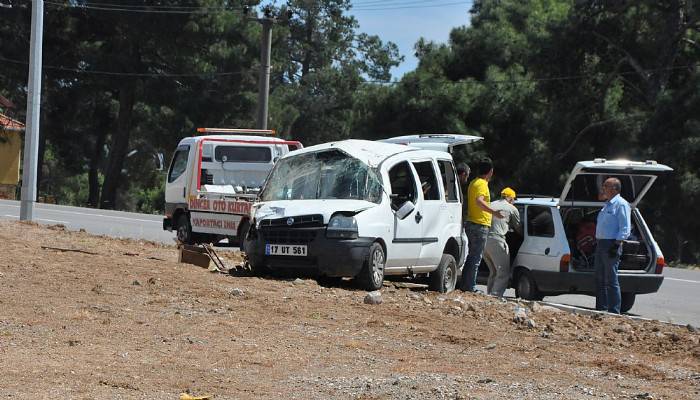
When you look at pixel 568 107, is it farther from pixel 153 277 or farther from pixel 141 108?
pixel 153 277

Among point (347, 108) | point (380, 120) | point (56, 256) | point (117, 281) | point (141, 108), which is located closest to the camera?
point (117, 281)

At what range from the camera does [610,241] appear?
1308 centimetres

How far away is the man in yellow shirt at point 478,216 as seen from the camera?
14.2 metres

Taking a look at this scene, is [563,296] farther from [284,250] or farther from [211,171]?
[211,171]

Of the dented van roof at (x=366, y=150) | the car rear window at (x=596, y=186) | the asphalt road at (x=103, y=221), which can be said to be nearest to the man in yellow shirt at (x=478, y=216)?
the dented van roof at (x=366, y=150)

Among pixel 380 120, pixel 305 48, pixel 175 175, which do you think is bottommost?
pixel 175 175

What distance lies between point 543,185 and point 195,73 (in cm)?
1692

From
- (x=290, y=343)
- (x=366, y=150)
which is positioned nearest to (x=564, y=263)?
(x=366, y=150)

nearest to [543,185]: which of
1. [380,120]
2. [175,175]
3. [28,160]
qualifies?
[380,120]

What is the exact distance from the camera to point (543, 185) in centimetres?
4072

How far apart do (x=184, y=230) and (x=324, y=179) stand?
332 inches

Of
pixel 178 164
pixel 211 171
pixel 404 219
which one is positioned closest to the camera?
pixel 404 219

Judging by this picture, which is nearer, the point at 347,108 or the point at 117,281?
the point at 117,281

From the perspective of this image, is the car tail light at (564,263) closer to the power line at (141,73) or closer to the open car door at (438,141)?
the open car door at (438,141)
